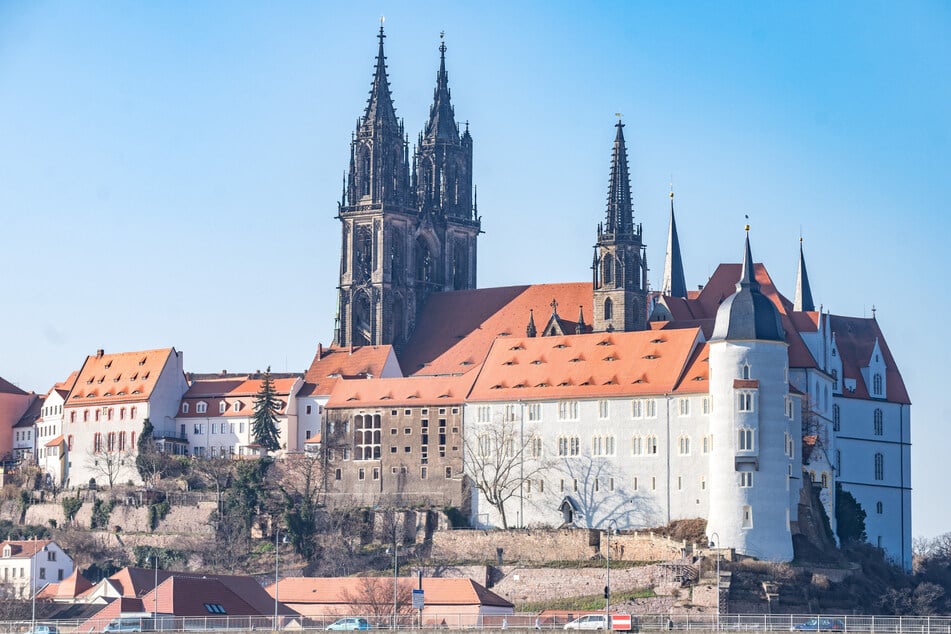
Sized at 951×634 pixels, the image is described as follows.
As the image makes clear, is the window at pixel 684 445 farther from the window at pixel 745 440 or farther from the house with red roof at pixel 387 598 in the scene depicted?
the house with red roof at pixel 387 598

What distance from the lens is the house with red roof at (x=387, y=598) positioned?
123 metres

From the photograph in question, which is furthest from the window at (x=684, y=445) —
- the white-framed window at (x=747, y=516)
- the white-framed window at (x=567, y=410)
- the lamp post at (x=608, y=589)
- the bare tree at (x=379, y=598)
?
the bare tree at (x=379, y=598)

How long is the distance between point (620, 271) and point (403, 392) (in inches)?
607

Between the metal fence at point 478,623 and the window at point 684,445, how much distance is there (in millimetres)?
13090

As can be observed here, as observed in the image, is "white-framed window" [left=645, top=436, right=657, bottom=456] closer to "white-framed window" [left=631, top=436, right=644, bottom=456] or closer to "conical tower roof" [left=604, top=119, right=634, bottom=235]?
"white-framed window" [left=631, top=436, right=644, bottom=456]

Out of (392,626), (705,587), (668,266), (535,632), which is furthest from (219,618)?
(668,266)

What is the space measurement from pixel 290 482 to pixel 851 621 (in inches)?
1677

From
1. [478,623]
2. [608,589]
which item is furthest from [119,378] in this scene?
[608,589]

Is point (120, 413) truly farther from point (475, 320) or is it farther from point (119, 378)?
point (475, 320)

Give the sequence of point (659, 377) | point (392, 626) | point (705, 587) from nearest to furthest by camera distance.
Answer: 1. point (392, 626)
2. point (705, 587)
3. point (659, 377)

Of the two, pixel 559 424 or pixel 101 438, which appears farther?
pixel 101 438

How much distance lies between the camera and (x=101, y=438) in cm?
16112

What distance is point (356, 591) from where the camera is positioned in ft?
424

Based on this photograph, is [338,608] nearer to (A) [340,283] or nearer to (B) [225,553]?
(B) [225,553]
